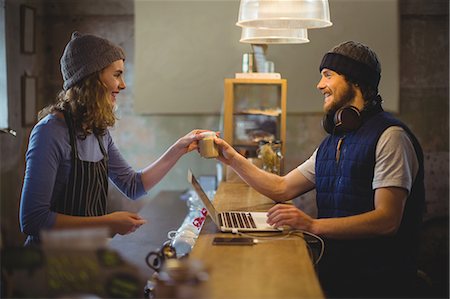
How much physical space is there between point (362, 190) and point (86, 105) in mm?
1278

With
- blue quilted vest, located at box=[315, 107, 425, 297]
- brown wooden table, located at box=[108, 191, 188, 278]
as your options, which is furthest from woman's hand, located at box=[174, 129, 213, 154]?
blue quilted vest, located at box=[315, 107, 425, 297]

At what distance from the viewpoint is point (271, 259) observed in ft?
6.97

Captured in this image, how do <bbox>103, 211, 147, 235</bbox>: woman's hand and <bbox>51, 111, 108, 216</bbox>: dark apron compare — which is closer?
<bbox>103, 211, 147, 235</bbox>: woman's hand

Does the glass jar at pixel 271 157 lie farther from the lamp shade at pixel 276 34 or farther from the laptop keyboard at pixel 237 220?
the laptop keyboard at pixel 237 220

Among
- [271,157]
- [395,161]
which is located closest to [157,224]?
[271,157]

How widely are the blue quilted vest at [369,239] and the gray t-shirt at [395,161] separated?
0.13ft

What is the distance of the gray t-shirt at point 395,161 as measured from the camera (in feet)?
8.78

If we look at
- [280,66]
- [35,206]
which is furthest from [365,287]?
[280,66]

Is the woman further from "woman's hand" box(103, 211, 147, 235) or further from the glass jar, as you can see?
the glass jar

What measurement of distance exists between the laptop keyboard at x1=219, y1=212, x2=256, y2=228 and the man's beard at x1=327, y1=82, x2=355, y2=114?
0.70 metres

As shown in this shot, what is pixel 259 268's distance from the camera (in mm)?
1977

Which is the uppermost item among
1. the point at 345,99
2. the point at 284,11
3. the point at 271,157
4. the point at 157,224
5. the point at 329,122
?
the point at 284,11

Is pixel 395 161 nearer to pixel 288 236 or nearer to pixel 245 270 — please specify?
pixel 288 236

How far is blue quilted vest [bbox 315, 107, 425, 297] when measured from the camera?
2.78 meters
